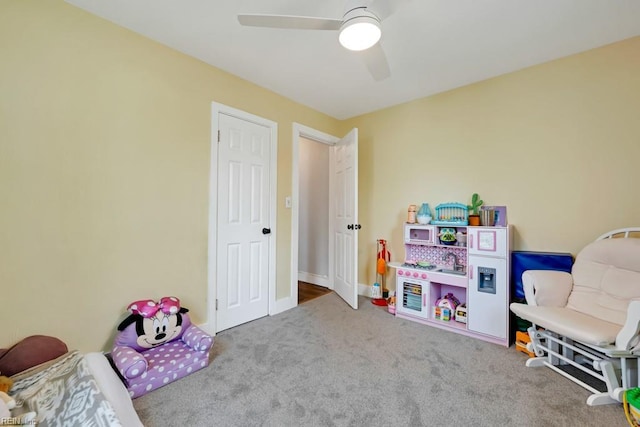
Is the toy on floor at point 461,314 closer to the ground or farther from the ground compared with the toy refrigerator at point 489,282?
closer to the ground

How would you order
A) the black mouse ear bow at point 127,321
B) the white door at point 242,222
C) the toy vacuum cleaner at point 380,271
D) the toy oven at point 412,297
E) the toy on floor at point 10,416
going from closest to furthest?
1. the toy on floor at point 10,416
2. the black mouse ear bow at point 127,321
3. the white door at point 242,222
4. the toy oven at point 412,297
5. the toy vacuum cleaner at point 380,271

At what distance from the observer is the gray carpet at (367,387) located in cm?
143

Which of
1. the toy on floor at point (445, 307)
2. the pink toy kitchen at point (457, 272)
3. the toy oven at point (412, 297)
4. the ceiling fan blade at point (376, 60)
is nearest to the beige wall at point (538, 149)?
the pink toy kitchen at point (457, 272)

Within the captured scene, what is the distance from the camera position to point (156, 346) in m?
1.96

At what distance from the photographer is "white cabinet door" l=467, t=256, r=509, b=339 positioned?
228cm

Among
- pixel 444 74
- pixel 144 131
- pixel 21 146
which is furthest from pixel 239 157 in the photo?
pixel 444 74

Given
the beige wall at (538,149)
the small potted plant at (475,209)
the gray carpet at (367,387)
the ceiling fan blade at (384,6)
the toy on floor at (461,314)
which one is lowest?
the gray carpet at (367,387)

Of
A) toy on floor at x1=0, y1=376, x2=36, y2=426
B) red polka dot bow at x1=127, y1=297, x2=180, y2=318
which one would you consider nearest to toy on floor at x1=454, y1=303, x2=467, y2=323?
red polka dot bow at x1=127, y1=297, x2=180, y2=318

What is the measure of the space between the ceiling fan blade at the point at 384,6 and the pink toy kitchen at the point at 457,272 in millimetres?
1899

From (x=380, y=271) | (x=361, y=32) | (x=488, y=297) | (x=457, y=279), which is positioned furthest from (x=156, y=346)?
(x=488, y=297)

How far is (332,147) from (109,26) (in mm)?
2664

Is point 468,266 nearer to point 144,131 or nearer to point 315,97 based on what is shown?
point 315,97

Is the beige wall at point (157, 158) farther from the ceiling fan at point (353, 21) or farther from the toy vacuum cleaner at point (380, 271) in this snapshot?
the ceiling fan at point (353, 21)

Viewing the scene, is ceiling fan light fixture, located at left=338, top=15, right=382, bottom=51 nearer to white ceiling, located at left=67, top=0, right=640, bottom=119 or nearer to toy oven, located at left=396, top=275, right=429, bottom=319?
white ceiling, located at left=67, top=0, right=640, bottom=119
